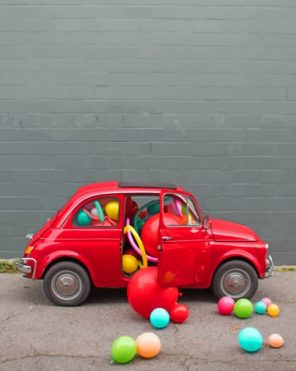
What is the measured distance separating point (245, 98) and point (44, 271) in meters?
3.88

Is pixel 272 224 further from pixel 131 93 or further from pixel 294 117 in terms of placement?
pixel 131 93

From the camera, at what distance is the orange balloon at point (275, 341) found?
549 centimetres

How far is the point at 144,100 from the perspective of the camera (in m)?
8.55

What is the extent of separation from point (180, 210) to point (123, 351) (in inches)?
88.5

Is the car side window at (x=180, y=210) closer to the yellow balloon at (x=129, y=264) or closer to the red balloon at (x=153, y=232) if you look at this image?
the red balloon at (x=153, y=232)

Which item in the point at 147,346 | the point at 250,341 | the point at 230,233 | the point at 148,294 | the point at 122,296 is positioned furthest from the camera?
the point at 122,296

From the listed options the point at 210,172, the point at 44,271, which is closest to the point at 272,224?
the point at 210,172

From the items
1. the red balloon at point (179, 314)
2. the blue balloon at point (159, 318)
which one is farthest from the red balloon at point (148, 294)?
the blue balloon at point (159, 318)

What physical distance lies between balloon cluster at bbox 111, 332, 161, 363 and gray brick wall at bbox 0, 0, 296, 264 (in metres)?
3.62

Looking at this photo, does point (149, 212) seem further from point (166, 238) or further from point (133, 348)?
point (133, 348)

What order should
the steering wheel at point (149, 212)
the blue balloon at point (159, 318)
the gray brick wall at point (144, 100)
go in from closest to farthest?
1. the blue balloon at point (159, 318)
2. the steering wheel at point (149, 212)
3. the gray brick wall at point (144, 100)

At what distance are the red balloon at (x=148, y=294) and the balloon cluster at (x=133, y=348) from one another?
87 cm

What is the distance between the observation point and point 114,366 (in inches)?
202

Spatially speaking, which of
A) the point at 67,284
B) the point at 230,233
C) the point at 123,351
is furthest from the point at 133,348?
the point at 230,233
